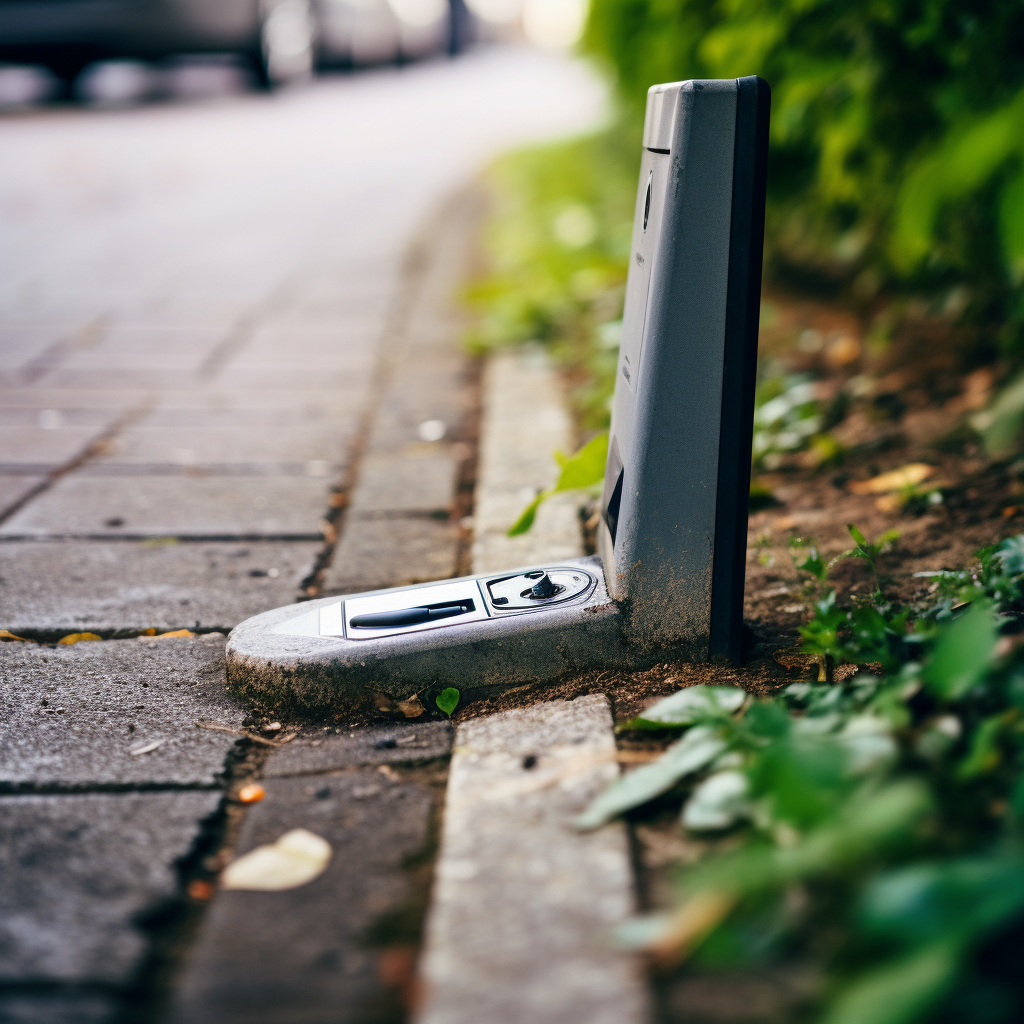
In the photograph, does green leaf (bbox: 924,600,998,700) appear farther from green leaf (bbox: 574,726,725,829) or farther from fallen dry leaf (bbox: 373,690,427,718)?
fallen dry leaf (bbox: 373,690,427,718)

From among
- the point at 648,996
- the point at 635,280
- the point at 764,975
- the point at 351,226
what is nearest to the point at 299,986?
the point at 648,996

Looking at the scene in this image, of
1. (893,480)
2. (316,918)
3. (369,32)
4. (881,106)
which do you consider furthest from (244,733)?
(369,32)

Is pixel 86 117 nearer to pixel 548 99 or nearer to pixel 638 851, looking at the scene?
pixel 548 99

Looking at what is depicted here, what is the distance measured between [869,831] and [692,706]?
46 centimetres

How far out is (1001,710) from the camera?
1157 millimetres

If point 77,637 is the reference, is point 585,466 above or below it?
above

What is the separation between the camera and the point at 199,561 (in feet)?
7.27

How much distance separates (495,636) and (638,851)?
0.48 m

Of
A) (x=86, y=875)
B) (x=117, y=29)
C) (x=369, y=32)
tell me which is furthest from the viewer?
(x=369, y=32)

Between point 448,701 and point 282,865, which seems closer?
point 282,865

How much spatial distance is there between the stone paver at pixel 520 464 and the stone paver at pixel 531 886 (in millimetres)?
574

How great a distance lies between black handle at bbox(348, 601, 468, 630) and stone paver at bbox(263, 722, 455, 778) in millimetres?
158

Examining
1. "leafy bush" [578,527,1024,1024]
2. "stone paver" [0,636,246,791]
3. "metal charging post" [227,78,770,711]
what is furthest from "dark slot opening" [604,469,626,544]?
"stone paver" [0,636,246,791]

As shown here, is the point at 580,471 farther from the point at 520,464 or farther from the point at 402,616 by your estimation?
the point at 520,464
